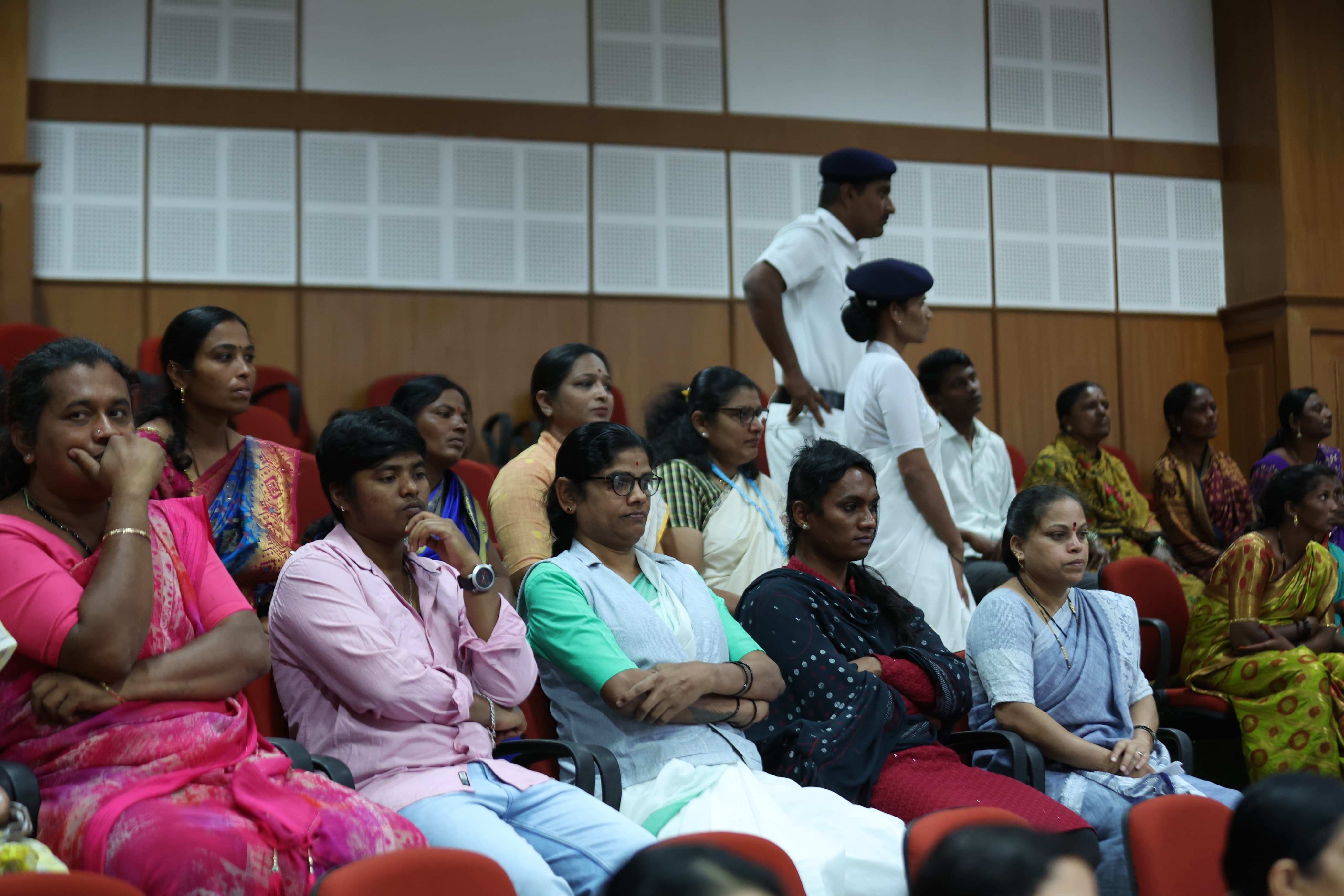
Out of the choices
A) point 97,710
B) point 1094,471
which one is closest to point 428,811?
point 97,710

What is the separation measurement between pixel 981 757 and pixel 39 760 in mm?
1929

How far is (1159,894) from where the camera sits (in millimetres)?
2023

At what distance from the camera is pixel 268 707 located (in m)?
2.46

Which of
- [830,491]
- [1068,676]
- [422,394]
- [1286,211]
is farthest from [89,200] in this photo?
[1286,211]

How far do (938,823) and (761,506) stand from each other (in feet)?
6.09

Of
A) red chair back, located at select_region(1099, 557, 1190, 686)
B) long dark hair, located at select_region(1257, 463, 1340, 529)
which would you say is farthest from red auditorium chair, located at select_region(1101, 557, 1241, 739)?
long dark hair, located at select_region(1257, 463, 1340, 529)

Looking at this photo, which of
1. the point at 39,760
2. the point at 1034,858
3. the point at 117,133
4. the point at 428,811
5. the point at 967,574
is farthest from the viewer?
the point at 117,133

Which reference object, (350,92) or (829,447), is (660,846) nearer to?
(829,447)

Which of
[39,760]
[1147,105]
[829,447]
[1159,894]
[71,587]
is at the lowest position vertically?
[1159,894]

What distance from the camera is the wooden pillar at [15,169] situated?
5.64m

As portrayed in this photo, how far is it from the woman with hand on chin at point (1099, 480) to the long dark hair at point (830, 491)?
212 centimetres

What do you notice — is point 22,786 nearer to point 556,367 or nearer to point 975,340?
point 556,367

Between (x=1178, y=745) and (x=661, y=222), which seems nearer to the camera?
(x=1178, y=745)

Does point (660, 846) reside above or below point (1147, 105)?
below
